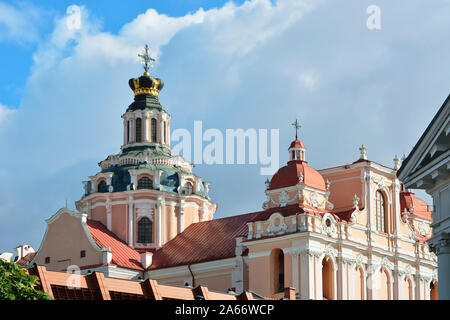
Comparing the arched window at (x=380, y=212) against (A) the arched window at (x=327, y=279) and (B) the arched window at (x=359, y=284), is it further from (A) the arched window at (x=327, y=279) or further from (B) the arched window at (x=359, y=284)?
(A) the arched window at (x=327, y=279)

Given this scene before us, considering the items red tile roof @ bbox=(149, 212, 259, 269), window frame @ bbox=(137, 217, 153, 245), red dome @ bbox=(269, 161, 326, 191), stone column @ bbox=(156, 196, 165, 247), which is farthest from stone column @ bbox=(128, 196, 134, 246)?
red dome @ bbox=(269, 161, 326, 191)

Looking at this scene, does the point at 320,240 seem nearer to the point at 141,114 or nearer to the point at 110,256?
the point at 110,256

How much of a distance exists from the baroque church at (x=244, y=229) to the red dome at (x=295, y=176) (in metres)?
0.08

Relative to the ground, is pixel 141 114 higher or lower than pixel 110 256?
higher

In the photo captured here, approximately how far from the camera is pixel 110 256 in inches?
2697

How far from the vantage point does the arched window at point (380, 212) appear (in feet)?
226

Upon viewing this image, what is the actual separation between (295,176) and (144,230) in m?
14.4

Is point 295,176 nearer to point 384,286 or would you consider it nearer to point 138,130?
point 384,286

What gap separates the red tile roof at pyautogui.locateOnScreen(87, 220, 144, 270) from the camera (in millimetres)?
69750

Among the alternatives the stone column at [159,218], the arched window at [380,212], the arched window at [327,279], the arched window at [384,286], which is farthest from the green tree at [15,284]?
the stone column at [159,218]

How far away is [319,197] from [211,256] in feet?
27.2
